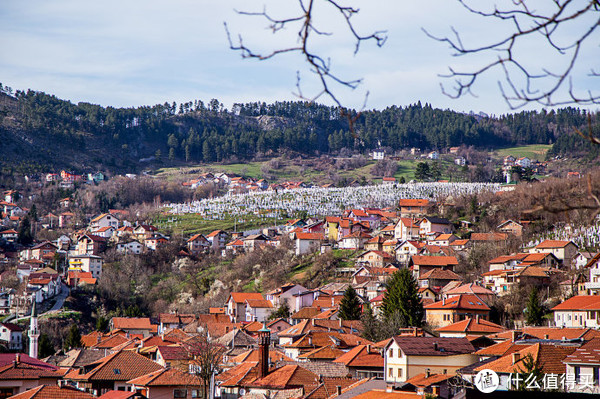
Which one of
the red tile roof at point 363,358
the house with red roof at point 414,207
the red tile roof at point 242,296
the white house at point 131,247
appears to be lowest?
the red tile roof at point 242,296

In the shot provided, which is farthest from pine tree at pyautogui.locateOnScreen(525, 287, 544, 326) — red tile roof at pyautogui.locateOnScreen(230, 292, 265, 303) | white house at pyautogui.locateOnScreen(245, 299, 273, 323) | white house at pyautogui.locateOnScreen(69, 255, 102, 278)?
white house at pyautogui.locateOnScreen(69, 255, 102, 278)

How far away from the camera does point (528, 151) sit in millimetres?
170250

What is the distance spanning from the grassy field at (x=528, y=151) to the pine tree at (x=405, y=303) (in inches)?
4701

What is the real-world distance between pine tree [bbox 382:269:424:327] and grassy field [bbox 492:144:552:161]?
119 m

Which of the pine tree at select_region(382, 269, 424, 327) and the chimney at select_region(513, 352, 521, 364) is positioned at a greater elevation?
the chimney at select_region(513, 352, 521, 364)

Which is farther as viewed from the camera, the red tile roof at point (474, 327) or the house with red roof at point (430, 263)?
the house with red roof at point (430, 263)

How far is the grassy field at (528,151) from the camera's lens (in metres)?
163

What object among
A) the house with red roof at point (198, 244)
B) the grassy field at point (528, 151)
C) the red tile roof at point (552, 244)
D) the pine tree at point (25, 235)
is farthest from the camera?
the grassy field at point (528, 151)

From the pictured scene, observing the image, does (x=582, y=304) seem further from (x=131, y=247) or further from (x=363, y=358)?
(x=131, y=247)

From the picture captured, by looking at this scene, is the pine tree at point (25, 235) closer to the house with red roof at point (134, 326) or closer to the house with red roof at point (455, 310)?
the house with red roof at point (134, 326)

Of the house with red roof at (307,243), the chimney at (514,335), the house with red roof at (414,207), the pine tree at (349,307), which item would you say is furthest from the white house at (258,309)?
the house with red roof at (414,207)

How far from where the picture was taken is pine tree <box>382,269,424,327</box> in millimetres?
45844

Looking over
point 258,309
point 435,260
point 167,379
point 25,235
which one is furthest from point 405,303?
point 25,235

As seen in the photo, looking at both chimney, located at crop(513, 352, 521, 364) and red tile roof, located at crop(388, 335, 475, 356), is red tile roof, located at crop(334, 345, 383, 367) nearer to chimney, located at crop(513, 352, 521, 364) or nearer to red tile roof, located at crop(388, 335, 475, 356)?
red tile roof, located at crop(388, 335, 475, 356)
